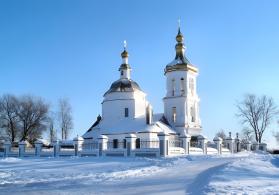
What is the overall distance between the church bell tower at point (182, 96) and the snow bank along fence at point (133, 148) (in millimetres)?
2585

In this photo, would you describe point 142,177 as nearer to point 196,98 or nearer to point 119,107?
point 119,107

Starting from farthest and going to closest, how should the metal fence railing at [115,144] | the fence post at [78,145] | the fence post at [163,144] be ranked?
1. the metal fence railing at [115,144]
2. the fence post at [78,145]
3. the fence post at [163,144]

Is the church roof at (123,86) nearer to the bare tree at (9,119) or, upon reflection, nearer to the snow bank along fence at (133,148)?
the snow bank along fence at (133,148)

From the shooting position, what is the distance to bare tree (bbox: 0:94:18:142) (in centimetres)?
5069

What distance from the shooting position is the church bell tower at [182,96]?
3969 cm

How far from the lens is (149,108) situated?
1475 inches

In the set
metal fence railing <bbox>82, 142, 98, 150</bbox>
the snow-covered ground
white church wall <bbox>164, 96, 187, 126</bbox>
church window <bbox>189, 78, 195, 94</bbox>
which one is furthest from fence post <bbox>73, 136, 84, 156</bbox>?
church window <bbox>189, 78, 195, 94</bbox>

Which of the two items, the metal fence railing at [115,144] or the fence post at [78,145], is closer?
the fence post at [78,145]

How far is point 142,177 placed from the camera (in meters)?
13.6

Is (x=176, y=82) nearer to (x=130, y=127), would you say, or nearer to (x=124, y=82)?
(x=124, y=82)

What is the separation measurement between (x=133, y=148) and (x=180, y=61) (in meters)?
17.1

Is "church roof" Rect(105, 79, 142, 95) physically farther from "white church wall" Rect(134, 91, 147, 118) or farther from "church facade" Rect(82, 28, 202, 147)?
"white church wall" Rect(134, 91, 147, 118)

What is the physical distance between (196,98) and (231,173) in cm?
2889

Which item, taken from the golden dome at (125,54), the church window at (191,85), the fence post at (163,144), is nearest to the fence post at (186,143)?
the fence post at (163,144)
